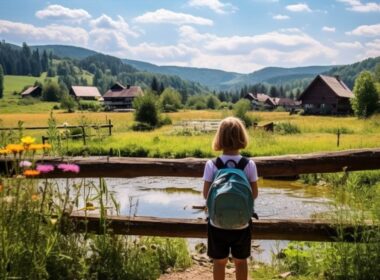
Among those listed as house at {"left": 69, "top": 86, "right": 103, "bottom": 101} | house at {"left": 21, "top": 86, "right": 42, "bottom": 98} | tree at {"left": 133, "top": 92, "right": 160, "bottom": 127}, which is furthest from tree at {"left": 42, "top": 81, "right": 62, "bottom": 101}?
tree at {"left": 133, "top": 92, "right": 160, "bottom": 127}

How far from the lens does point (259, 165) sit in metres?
4.50

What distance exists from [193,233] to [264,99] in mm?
160266

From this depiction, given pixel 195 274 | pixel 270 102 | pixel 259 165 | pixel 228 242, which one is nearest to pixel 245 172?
pixel 228 242

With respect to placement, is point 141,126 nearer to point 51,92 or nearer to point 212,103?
point 212,103

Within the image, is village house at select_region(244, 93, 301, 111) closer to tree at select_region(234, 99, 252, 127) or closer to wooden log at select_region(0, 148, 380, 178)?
tree at select_region(234, 99, 252, 127)

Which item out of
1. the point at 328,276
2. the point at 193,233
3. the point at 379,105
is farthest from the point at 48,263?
the point at 379,105

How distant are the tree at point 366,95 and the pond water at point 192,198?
46485mm

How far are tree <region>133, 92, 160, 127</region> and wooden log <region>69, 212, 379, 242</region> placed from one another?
156 feet

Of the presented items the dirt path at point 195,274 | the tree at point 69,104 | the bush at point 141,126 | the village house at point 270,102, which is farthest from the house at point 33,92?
the dirt path at point 195,274

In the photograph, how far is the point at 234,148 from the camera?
3674 millimetres

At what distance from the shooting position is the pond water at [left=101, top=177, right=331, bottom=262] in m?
12.6

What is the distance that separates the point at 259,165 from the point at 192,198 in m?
11.4

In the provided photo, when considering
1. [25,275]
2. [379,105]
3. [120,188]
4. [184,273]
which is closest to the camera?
[25,275]

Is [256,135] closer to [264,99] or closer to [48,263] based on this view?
[48,263]
